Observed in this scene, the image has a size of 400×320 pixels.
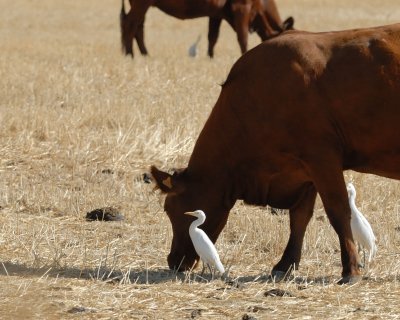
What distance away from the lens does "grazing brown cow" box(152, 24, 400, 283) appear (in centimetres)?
764

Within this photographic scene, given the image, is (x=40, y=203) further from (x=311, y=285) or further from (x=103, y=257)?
(x=311, y=285)

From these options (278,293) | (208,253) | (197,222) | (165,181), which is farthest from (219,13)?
(278,293)

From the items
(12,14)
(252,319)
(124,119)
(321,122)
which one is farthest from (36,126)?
(12,14)

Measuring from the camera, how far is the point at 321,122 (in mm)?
7633

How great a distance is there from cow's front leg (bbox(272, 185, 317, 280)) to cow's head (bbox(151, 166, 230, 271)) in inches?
20.0

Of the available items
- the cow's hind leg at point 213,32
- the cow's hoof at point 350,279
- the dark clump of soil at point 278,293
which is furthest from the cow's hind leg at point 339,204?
the cow's hind leg at point 213,32

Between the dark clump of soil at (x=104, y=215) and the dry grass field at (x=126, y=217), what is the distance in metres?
0.09

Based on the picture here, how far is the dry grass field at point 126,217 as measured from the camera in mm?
6984

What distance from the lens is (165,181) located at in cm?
809

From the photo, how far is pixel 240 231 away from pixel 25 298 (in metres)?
2.85

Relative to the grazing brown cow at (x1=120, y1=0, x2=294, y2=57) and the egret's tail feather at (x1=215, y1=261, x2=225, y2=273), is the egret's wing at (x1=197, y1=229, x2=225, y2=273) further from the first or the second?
the grazing brown cow at (x1=120, y1=0, x2=294, y2=57)

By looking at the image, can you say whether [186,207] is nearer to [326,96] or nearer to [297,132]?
[297,132]

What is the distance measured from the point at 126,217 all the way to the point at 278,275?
2.27 metres

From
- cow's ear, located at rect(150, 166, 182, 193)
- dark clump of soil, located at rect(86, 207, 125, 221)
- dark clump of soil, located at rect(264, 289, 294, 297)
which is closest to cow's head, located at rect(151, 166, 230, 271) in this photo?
cow's ear, located at rect(150, 166, 182, 193)
